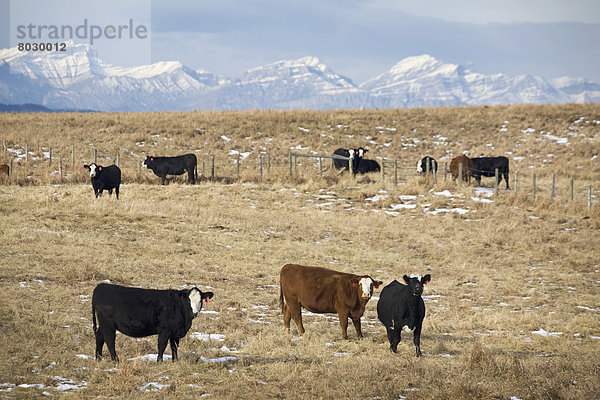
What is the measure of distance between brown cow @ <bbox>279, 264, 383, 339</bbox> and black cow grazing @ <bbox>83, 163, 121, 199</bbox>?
16.7 meters

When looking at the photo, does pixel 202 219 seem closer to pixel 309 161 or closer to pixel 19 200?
pixel 19 200

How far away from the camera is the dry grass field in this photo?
24.7ft

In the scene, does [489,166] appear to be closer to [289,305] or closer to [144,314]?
[289,305]

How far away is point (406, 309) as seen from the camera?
9.27 m

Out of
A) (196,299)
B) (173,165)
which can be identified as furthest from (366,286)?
(173,165)

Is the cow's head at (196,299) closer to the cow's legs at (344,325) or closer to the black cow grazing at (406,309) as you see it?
the cow's legs at (344,325)

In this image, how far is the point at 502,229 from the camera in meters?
21.3

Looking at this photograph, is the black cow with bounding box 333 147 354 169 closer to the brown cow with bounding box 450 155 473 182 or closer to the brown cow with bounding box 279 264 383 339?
the brown cow with bounding box 450 155 473 182

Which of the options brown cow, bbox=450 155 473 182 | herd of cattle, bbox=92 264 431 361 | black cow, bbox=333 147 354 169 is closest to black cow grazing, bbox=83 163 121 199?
black cow, bbox=333 147 354 169

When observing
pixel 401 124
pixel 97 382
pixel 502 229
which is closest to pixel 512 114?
pixel 401 124

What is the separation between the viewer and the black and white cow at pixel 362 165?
111 ft

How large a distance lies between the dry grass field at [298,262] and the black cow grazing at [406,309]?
0.35 metres

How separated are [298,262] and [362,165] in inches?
737

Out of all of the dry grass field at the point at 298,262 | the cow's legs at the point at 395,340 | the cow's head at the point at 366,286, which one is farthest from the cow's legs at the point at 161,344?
the cow's legs at the point at 395,340
